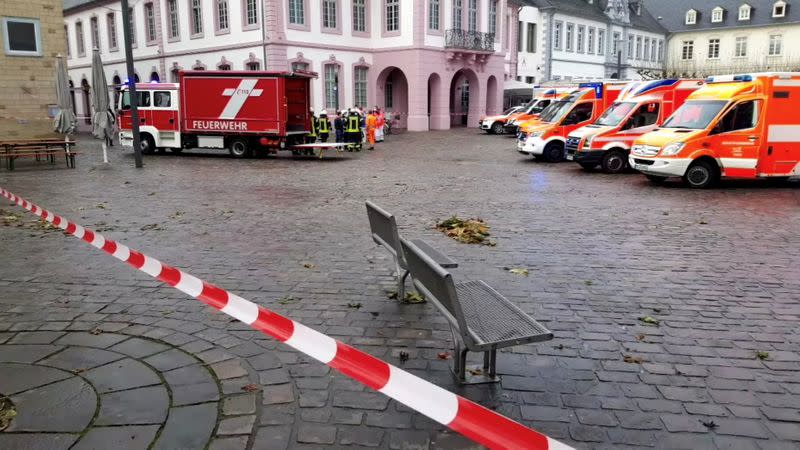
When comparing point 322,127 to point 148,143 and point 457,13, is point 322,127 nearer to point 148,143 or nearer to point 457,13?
point 148,143

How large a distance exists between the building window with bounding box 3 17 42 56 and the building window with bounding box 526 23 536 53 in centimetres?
4205

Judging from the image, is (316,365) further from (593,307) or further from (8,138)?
(8,138)

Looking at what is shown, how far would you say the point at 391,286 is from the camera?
638 centimetres

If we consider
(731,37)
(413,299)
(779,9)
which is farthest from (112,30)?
(779,9)

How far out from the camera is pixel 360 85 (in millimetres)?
39969

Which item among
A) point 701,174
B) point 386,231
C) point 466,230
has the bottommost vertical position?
point 466,230

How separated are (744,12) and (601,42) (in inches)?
744

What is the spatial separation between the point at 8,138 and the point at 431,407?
23.0m

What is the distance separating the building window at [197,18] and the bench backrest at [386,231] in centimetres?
3684

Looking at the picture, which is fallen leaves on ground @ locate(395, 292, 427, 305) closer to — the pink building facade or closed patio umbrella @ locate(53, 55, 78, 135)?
closed patio umbrella @ locate(53, 55, 78, 135)

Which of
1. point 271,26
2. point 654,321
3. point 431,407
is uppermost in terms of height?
point 271,26

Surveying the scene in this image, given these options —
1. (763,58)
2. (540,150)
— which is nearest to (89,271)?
(540,150)

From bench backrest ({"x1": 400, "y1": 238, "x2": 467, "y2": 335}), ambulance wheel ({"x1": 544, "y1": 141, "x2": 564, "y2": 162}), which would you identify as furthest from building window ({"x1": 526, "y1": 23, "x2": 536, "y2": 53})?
bench backrest ({"x1": 400, "y1": 238, "x2": 467, "y2": 335})

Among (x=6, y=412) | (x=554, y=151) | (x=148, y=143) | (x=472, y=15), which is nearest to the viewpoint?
(x=6, y=412)
